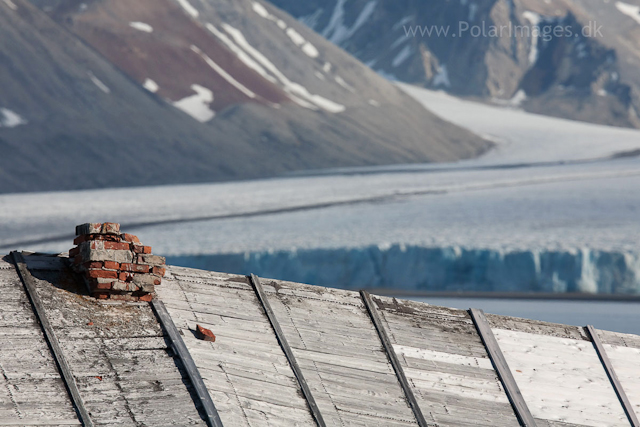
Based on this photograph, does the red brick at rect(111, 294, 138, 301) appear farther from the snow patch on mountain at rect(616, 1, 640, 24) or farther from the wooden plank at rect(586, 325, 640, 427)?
the snow patch on mountain at rect(616, 1, 640, 24)

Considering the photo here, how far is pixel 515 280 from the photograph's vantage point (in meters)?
29.2

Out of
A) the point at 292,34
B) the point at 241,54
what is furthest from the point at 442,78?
the point at 241,54

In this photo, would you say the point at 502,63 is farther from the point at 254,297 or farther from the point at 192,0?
the point at 254,297

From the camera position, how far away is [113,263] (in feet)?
23.5

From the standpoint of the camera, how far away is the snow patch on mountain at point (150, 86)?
3012 inches

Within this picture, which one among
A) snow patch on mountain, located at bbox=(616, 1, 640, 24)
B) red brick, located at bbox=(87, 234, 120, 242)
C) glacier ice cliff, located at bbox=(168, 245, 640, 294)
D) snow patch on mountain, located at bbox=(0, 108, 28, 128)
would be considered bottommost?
snow patch on mountain, located at bbox=(0, 108, 28, 128)

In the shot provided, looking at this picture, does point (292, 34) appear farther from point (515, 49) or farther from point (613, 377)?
point (613, 377)

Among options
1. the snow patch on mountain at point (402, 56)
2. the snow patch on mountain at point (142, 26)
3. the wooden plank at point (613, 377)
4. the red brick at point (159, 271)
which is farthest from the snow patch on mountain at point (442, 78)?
the red brick at point (159, 271)

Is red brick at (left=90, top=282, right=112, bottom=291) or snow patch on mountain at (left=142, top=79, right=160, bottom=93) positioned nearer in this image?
red brick at (left=90, top=282, right=112, bottom=291)

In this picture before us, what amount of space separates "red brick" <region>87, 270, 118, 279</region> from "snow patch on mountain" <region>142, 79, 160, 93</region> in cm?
7106

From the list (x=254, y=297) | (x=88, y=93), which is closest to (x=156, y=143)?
(x=88, y=93)

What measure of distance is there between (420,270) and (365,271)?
1.92 m

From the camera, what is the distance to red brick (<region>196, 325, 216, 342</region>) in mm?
7238

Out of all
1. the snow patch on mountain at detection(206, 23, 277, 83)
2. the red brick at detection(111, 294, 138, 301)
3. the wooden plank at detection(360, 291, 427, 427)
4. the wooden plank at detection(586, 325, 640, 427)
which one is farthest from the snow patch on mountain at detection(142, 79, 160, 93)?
the red brick at detection(111, 294, 138, 301)
